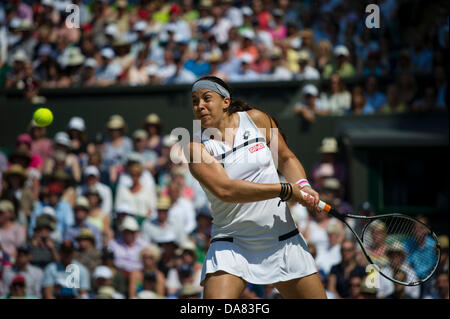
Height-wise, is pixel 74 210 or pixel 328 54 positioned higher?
pixel 328 54

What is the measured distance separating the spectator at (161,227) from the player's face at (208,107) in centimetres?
412

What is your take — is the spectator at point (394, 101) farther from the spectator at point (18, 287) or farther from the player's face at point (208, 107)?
the player's face at point (208, 107)

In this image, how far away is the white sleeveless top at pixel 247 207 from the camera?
4.71 meters

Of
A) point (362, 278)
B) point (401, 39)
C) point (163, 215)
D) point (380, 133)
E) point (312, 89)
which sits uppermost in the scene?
point (401, 39)

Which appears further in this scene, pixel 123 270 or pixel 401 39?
pixel 401 39

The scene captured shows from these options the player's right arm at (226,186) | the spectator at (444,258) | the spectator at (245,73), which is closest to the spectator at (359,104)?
the spectator at (245,73)

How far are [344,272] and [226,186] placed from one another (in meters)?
3.63

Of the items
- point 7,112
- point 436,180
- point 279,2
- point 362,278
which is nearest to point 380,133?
point 436,180

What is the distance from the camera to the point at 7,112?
442 inches

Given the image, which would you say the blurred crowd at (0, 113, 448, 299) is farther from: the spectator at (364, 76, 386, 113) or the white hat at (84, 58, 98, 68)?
the white hat at (84, 58, 98, 68)

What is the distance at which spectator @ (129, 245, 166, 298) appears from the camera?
8172mm

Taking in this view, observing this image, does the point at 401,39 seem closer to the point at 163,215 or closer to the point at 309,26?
the point at 309,26

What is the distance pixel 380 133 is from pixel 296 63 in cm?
178

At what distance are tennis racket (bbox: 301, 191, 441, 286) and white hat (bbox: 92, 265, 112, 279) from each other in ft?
10.5
